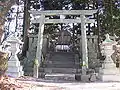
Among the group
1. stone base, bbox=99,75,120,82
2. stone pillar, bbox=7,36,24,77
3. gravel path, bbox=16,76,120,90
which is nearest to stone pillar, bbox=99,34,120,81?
stone base, bbox=99,75,120,82

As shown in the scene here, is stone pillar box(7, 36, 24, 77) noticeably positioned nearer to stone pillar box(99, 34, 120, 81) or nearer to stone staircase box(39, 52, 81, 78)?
stone staircase box(39, 52, 81, 78)

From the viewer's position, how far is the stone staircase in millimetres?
14498

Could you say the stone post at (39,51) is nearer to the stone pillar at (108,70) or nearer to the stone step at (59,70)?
the stone step at (59,70)

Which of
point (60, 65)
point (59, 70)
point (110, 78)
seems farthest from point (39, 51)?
point (110, 78)

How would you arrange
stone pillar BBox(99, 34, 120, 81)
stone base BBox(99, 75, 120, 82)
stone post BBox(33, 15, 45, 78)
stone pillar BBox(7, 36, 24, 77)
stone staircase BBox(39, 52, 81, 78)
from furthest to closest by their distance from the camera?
stone staircase BBox(39, 52, 81, 78) → stone post BBox(33, 15, 45, 78) → stone pillar BBox(7, 36, 24, 77) → stone pillar BBox(99, 34, 120, 81) → stone base BBox(99, 75, 120, 82)

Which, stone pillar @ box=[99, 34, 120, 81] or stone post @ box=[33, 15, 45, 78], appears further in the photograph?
stone post @ box=[33, 15, 45, 78]

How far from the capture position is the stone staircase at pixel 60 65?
14498mm

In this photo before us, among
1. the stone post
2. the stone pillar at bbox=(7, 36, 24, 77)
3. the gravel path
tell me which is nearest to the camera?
the gravel path

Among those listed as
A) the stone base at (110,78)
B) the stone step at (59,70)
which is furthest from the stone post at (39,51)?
the stone base at (110,78)

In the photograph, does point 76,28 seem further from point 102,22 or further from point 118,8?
point 118,8

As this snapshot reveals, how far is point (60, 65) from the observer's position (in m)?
15.9

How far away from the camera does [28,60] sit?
16359 millimetres

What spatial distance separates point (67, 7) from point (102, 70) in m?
13.6

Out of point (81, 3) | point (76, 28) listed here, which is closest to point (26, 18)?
point (81, 3)
